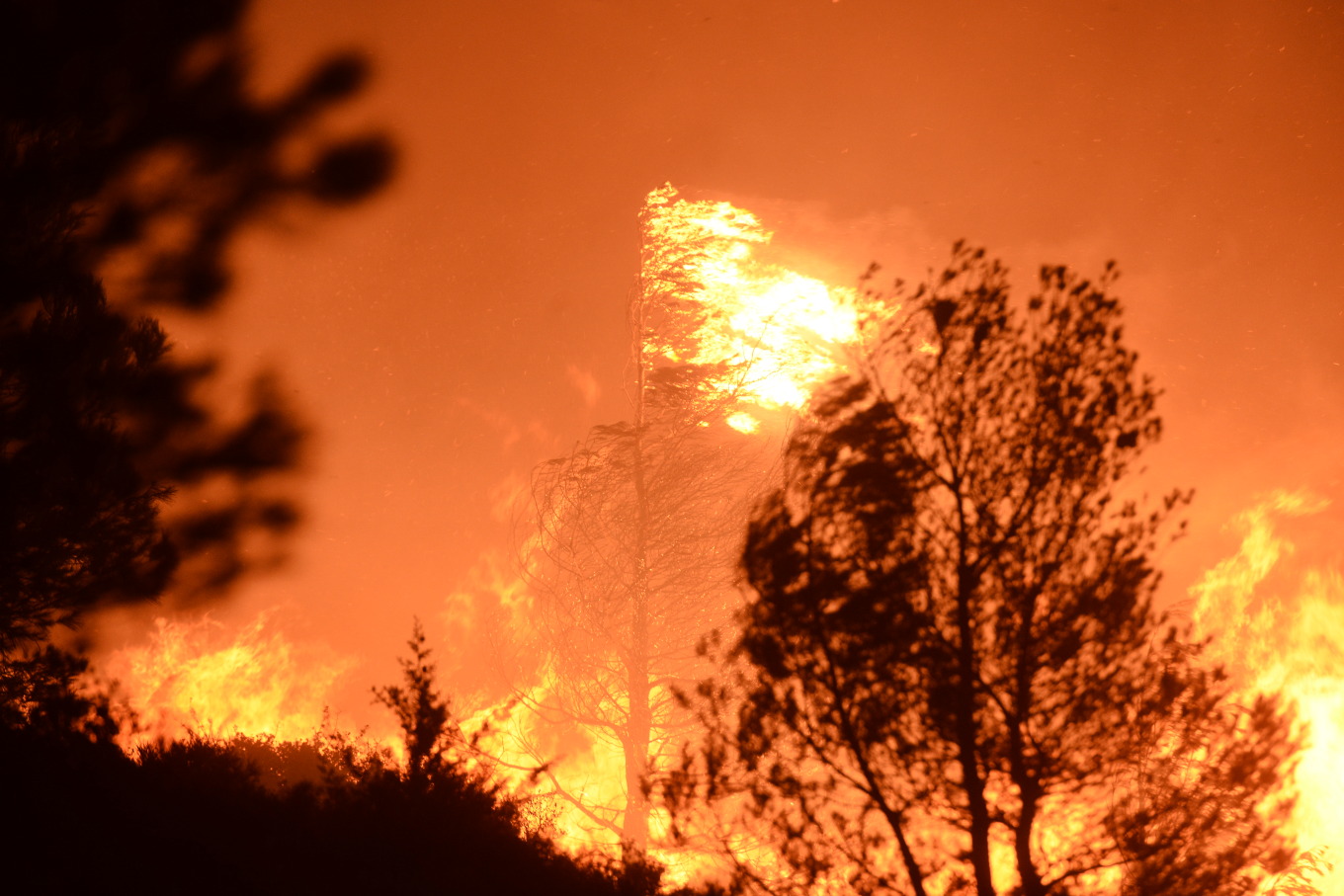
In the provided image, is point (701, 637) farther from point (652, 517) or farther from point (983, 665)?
point (652, 517)

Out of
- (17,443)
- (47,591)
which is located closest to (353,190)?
(17,443)

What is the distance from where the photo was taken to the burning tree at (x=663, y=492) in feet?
64.6

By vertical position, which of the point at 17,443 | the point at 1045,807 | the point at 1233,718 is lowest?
the point at 1045,807

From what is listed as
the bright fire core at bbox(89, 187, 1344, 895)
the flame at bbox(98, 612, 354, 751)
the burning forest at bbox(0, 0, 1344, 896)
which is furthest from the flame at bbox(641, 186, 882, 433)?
the flame at bbox(98, 612, 354, 751)

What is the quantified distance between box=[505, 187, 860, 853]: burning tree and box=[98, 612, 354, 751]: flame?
8.62m

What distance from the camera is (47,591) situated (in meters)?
9.62

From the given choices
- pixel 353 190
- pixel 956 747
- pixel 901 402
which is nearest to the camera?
pixel 956 747

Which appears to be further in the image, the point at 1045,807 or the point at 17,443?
the point at 17,443

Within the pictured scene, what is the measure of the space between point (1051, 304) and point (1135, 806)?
448cm

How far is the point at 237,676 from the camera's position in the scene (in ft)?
83.6

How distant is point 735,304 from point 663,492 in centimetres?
484

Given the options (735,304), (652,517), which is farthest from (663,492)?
(735,304)

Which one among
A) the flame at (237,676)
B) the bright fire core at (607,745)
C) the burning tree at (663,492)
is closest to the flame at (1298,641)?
the bright fire core at (607,745)

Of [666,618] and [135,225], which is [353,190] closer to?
[135,225]
